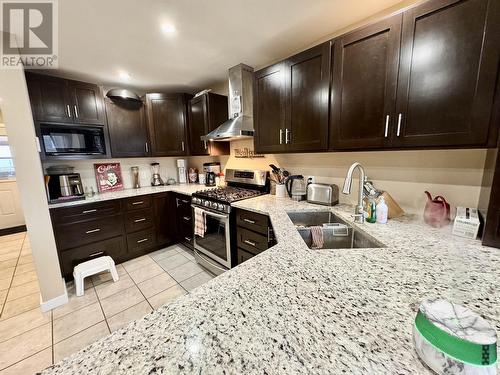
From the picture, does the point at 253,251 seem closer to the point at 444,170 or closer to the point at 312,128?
the point at 312,128

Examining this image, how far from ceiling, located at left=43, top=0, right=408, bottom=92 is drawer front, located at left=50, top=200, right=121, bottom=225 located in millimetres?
1633

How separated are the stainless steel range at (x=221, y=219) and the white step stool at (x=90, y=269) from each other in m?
1.00

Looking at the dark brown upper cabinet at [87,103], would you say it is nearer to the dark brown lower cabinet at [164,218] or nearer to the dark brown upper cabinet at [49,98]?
the dark brown upper cabinet at [49,98]

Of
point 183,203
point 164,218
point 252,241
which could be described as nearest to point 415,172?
point 252,241

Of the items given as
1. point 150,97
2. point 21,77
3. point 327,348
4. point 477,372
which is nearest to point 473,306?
point 477,372

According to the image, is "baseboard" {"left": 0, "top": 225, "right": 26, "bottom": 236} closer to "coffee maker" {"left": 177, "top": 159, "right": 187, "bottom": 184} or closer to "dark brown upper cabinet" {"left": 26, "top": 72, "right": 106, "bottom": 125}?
"dark brown upper cabinet" {"left": 26, "top": 72, "right": 106, "bottom": 125}

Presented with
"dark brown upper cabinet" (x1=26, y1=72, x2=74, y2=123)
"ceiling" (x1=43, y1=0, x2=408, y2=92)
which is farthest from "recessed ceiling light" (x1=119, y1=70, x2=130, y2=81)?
"dark brown upper cabinet" (x1=26, y1=72, x2=74, y2=123)

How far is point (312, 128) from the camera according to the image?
1737 mm

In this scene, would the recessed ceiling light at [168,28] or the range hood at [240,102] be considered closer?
the recessed ceiling light at [168,28]

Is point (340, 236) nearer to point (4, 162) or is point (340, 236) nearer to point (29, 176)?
point (29, 176)

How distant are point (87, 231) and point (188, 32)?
98.7 inches

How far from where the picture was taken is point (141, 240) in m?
2.89

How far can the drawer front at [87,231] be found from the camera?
228 centimetres

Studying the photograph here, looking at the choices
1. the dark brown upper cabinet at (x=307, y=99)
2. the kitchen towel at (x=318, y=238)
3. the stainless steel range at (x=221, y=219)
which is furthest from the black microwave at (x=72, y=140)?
the kitchen towel at (x=318, y=238)
